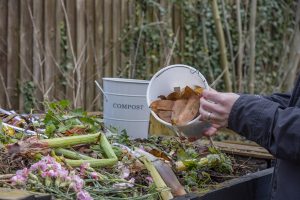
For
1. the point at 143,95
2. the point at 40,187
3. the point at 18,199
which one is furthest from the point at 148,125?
the point at 18,199

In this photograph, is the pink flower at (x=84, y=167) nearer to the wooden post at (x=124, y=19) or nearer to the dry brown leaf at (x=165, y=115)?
the dry brown leaf at (x=165, y=115)

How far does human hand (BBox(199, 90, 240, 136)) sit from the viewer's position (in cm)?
216

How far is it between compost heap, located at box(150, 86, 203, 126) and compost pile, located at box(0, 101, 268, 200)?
0.17 m

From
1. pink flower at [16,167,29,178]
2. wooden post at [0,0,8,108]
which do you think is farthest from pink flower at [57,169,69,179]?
wooden post at [0,0,8,108]

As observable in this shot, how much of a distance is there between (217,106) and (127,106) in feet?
2.97

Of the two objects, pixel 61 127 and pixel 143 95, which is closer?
pixel 61 127

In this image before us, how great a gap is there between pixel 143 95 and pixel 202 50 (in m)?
4.62

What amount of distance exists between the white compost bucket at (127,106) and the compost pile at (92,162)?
122 mm

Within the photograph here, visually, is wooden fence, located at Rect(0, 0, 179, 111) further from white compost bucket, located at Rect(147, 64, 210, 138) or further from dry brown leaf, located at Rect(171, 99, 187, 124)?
dry brown leaf, located at Rect(171, 99, 187, 124)

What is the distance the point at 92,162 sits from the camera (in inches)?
88.6

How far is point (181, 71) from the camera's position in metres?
2.70

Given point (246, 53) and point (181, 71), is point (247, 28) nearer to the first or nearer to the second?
point (246, 53)

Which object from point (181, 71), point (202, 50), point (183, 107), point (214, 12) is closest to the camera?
point (183, 107)

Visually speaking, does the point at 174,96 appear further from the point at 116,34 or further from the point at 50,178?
the point at 116,34
